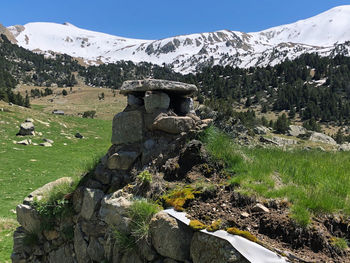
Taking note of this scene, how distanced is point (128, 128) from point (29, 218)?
10.9 feet

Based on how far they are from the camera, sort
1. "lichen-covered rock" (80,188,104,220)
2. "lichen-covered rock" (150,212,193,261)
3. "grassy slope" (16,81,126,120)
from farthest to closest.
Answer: "grassy slope" (16,81,126,120) < "lichen-covered rock" (80,188,104,220) < "lichen-covered rock" (150,212,193,261)

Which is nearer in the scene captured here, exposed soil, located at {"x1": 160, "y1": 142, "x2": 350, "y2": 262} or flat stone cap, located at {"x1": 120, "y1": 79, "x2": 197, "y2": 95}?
exposed soil, located at {"x1": 160, "y1": 142, "x2": 350, "y2": 262}

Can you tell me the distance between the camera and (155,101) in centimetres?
612

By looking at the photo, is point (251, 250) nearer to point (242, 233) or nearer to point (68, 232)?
point (242, 233)

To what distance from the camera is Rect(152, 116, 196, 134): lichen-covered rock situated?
5.81m

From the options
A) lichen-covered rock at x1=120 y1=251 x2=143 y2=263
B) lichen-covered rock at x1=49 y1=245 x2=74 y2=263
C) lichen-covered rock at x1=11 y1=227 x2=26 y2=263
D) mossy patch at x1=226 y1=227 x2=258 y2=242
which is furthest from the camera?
lichen-covered rock at x1=11 y1=227 x2=26 y2=263

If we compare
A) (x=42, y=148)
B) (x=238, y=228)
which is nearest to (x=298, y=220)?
(x=238, y=228)

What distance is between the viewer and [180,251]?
3.96 metres

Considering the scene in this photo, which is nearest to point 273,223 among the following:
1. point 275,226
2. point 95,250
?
point 275,226

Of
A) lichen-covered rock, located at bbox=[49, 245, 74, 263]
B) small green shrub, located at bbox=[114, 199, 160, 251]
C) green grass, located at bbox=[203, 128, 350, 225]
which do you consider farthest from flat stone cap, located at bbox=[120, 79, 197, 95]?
lichen-covered rock, located at bbox=[49, 245, 74, 263]

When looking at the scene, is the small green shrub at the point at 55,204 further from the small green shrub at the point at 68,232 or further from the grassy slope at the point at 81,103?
the grassy slope at the point at 81,103

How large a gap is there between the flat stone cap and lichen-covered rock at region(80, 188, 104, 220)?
253cm

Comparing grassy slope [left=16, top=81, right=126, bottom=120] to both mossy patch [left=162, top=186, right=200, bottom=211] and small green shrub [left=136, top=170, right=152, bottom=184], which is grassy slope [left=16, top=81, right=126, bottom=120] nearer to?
small green shrub [left=136, top=170, right=152, bottom=184]

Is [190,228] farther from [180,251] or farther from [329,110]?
[329,110]
